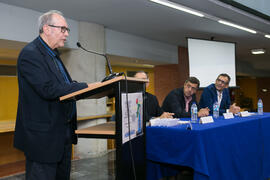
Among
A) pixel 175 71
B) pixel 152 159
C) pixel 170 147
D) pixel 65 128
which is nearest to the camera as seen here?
pixel 65 128

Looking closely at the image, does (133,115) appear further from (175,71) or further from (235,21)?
(175,71)

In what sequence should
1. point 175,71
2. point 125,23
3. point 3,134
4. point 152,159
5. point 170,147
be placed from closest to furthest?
point 170,147 → point 152,159 → point 3,134 → point 125,23 → point 175,71

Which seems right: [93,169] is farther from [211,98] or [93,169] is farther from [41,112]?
[41,112]

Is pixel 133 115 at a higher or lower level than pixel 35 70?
lower

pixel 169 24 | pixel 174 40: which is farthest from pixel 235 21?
pixel 174 40

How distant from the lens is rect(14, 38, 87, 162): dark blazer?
1407mm

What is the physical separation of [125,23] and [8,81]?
17.1 feet

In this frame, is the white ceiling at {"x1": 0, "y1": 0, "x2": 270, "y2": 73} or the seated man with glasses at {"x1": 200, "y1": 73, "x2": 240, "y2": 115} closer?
the seated man with glasses at {"x1": 200, "y1": 73, "x2": 240, "y2": 115}

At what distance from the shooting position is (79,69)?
4836 millimetres

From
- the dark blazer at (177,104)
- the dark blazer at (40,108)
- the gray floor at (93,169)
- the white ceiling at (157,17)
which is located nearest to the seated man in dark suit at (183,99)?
the dark blazer at (177,104)

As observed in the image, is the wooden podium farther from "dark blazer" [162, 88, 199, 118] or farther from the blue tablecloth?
"dark blazer" [162, 88, 199, 118]

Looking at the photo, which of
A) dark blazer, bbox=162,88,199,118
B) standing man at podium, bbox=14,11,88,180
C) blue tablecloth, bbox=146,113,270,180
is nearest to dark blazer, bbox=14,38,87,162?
standing man at podium, bbox=14,11,88,180

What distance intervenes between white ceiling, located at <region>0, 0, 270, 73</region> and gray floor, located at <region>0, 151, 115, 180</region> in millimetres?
2569

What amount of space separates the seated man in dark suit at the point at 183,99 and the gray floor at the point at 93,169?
4.03 feet
